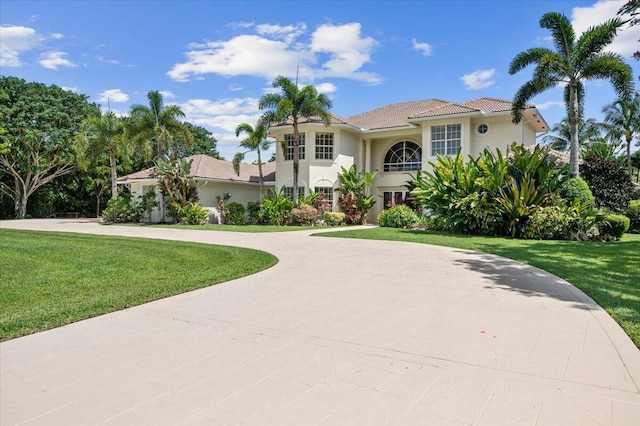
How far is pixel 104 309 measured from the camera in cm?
540

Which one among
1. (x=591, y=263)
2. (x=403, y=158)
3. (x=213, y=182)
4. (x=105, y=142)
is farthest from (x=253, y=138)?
(x=591, y=263)

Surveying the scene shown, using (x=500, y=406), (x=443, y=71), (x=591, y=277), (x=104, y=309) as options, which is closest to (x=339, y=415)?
(x=500, y=406)

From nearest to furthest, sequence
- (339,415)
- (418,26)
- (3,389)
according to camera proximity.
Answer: (339,415) → (3,389) → (418,26)

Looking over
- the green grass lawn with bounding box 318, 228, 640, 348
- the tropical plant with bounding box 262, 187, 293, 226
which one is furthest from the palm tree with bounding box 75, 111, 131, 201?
the green grass lawn with bounding box 318, 228, 640, 348

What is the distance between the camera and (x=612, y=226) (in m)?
14.9

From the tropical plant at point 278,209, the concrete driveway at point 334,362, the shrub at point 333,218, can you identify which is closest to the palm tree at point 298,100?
the tropical plant at point 278,209

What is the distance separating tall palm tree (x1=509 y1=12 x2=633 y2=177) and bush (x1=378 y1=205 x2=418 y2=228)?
24.0ft

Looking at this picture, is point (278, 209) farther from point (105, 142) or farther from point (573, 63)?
point (573, 63)

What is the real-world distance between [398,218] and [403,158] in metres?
6.73

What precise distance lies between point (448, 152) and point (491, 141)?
2459 millimetres

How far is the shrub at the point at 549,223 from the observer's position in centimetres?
1470

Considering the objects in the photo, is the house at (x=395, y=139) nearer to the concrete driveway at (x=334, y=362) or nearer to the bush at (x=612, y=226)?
the bush at (x=612, y=226)

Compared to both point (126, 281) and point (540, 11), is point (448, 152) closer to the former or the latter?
point (540, 11)

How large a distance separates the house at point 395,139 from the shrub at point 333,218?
61.6 inches
